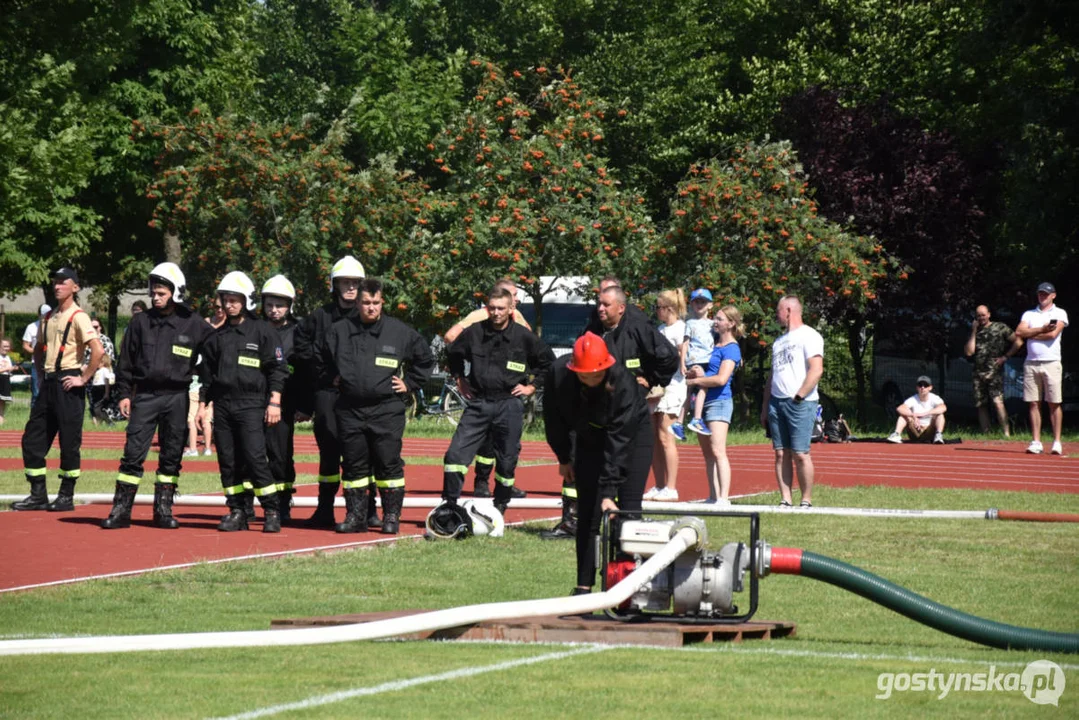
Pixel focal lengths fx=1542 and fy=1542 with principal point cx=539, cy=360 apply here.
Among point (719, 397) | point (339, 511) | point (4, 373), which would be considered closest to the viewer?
point (339, 511)

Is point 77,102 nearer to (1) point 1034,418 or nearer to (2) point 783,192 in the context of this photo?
(2) point 783,192

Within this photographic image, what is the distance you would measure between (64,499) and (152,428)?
1.98 metres

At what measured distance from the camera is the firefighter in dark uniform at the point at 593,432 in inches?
358

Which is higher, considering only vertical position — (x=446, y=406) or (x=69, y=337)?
(x=69, y=337)

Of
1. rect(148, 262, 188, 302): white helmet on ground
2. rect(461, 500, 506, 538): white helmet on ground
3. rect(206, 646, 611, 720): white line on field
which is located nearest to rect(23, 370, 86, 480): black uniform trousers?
rect(148, 262, 188, 302): white helmet on ground

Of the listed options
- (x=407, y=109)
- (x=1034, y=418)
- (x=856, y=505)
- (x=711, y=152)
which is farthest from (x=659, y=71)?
(x=856, y=505)

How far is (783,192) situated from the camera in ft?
95.8

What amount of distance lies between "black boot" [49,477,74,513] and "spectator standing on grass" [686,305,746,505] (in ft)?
19.6

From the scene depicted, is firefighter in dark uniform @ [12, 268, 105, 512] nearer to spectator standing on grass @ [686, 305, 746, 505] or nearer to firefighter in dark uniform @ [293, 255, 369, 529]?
firefighter in dark uniform @ [293, 255, 369, 529]

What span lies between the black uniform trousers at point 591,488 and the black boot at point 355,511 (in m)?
4.03

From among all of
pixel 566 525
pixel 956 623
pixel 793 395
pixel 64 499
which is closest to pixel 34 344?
pixel 64 499

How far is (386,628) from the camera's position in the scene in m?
7.54

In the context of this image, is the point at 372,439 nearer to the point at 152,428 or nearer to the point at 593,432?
the point at 152,428

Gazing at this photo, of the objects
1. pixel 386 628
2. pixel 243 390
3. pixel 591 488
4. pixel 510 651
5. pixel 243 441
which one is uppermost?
pixel 243 390
